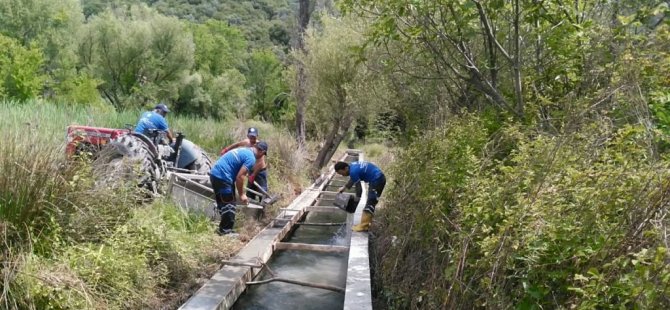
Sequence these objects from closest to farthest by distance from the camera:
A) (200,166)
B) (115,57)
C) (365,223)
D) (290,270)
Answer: (290,270) < (365,223) < (200,166) < (115,57)

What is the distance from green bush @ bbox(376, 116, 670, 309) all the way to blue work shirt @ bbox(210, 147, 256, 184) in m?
3.43

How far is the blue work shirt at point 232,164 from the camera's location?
23.7 feet

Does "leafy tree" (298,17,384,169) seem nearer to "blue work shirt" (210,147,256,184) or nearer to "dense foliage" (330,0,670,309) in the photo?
"blue work shirt" (210,147,256,184)

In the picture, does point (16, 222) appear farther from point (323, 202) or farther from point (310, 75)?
point (310, 75)

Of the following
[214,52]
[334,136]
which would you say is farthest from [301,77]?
[214,52]

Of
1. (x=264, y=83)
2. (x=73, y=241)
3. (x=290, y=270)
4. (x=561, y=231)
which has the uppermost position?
(x=561, y=231)

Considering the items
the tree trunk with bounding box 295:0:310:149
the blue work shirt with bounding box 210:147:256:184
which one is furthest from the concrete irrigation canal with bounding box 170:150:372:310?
the tree trunk with bounding box 295:0:310:149

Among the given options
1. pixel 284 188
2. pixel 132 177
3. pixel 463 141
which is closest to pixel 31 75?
pixel 284 188

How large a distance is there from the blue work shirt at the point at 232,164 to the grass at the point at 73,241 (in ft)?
4.78

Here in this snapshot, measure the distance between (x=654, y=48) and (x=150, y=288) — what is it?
5.08 m

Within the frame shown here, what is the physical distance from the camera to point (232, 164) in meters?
7.35

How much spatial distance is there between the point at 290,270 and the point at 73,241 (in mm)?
3027

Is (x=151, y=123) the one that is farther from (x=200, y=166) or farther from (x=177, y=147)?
(x=200, y=166)

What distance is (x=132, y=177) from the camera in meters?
5.48
